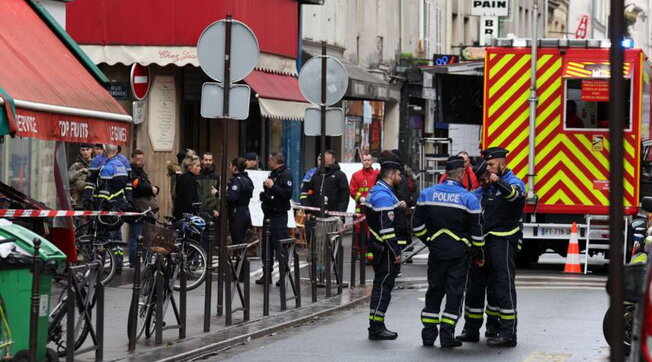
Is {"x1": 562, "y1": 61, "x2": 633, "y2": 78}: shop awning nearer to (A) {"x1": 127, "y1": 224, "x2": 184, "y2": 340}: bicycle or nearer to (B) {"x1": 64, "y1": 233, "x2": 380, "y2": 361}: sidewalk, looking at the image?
(B) {"x1": 64, "y1": 233, "x2": 380, "y2": 361}: sidewalk

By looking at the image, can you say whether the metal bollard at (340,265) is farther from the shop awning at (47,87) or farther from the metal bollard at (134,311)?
the metal bollard at (134,311)

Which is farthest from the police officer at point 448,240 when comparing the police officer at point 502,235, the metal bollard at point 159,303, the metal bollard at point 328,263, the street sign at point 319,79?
the street sign at point 319,79

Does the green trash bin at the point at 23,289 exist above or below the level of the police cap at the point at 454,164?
below

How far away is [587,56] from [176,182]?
609 cm

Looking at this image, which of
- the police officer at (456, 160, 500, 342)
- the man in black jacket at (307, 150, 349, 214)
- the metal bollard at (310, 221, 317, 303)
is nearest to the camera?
the police officer at (456, 160, 500, 342)

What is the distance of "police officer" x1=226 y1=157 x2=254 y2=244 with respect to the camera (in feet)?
63.7

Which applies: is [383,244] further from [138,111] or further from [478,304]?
[138,111]

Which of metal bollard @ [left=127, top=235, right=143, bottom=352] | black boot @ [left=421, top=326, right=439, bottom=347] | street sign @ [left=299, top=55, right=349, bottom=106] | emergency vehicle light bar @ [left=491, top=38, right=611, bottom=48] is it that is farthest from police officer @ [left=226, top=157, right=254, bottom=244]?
metal bollard @ [left=127, top=235, right=143, bottom=352]

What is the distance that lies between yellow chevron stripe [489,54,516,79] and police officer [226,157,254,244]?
393 centimetres

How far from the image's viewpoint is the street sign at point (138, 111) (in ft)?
81.4

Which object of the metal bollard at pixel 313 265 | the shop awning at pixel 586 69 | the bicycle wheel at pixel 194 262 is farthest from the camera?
the shop awning at pixel 586 69

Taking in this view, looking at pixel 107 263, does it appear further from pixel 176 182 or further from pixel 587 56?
pixel 587 56

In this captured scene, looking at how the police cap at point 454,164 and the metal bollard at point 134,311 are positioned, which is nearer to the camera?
the metal bollard at point 134,311

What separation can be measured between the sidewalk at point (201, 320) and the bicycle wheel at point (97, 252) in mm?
200
